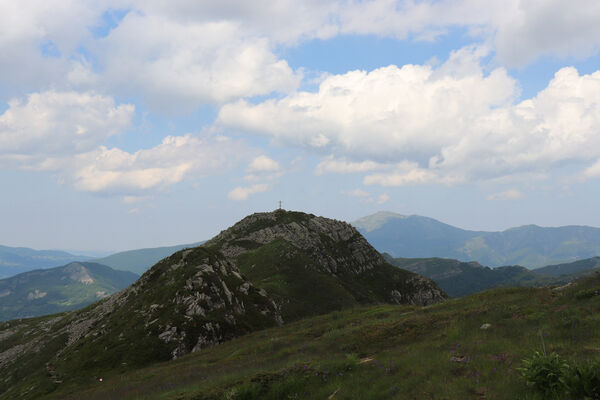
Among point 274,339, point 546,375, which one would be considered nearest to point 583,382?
point 546,375

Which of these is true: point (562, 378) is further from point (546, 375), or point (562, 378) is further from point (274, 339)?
point (274, 339)

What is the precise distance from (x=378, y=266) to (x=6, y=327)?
427 feet

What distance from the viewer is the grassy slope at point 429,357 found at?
14.1 metres

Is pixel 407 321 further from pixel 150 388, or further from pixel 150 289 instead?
pixel 150 289

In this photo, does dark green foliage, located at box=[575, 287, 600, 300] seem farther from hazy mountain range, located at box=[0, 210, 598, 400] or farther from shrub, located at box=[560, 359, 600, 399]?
shrub, located at box=[560, 359, 600, 399]

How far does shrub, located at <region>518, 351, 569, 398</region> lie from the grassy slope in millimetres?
478

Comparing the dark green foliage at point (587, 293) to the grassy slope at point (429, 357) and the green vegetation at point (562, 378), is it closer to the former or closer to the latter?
the grassy slope at point (429, 357)

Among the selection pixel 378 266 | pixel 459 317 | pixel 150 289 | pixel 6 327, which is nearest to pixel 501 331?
pixel 459 317

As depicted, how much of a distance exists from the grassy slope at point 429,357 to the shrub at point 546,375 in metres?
0.48

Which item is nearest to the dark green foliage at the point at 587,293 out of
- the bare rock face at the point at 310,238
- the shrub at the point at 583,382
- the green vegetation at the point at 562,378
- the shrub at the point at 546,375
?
the green vegetation at the point at 562,378

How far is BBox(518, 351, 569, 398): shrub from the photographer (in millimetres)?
11202

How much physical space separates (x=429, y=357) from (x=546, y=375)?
21.7 feet

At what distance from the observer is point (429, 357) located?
17.6 meters

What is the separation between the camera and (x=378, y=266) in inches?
5595
